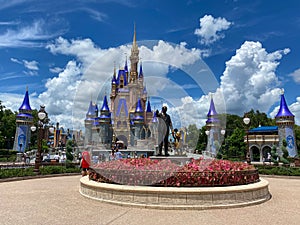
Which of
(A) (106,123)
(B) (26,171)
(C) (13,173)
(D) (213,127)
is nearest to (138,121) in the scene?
(A) (106,123)

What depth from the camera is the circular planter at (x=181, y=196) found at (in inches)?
272

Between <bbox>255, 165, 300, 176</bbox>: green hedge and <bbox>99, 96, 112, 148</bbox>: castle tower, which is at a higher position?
<bbox>99, 96, 112, 148</bbox>: castle tower

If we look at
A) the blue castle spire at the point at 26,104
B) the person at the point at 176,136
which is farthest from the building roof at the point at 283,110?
the blue castle spire at the point at 26,104

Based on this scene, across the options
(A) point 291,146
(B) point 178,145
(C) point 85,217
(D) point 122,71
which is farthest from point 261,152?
(D) point 122,71

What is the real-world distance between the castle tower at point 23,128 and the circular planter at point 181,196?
37.7 metres

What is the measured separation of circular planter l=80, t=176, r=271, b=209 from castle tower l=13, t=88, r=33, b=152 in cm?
3765

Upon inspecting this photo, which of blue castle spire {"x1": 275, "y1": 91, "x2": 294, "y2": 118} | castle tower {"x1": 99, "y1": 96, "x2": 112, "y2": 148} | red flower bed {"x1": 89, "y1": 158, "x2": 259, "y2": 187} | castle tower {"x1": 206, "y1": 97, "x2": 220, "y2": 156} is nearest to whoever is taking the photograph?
red flower bed {"x1": 89, "y1": 158, "x2": 259, "y2": 187}

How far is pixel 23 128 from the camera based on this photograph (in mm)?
40750

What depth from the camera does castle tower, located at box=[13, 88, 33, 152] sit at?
39.4 m

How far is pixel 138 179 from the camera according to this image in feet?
25.0

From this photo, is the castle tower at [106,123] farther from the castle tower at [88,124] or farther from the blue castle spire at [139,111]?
the castle tower at [88,124]

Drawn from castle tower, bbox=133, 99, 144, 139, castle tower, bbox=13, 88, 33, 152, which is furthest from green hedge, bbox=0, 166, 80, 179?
castle tower, bbox=133, 99, 144, 139

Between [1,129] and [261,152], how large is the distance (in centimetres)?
5313

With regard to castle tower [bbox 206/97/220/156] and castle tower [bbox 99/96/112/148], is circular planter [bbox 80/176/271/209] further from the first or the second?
castle tower [bbox 99/96/112/148]
